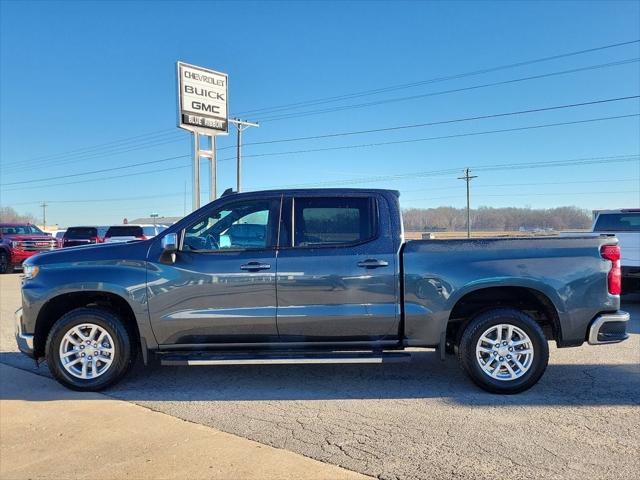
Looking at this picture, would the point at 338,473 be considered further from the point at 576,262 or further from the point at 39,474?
the point at 576,262

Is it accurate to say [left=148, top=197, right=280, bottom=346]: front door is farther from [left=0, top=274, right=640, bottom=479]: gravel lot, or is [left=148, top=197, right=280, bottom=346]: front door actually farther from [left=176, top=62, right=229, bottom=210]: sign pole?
[left=176, top=62, right=229, bottom=210]: sign pole

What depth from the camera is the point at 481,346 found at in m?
4.97

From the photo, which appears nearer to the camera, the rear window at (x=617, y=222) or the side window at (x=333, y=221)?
the side window at (x=333, y=221)

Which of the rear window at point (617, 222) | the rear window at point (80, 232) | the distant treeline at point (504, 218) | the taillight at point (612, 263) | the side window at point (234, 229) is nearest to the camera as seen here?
the taillight at point (612, 263)

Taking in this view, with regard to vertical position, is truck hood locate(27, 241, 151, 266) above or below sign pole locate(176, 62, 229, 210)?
below

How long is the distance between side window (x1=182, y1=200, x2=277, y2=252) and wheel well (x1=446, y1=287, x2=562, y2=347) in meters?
2.06

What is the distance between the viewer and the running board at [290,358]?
491cm

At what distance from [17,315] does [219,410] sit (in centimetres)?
243

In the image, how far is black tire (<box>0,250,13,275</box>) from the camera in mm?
20547

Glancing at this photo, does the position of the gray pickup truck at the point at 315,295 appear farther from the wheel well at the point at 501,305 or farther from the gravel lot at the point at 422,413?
the gravel lot at the point at 422,413

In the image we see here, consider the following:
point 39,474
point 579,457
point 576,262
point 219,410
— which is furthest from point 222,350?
point 576,262

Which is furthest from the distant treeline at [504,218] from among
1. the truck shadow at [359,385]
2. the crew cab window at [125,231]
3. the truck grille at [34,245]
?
the truck shadow at [359,385]

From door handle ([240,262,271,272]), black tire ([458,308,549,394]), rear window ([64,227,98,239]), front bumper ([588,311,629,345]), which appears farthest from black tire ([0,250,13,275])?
front bumper ([588,311,629,345])

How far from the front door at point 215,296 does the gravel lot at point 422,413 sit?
0.58 meters
